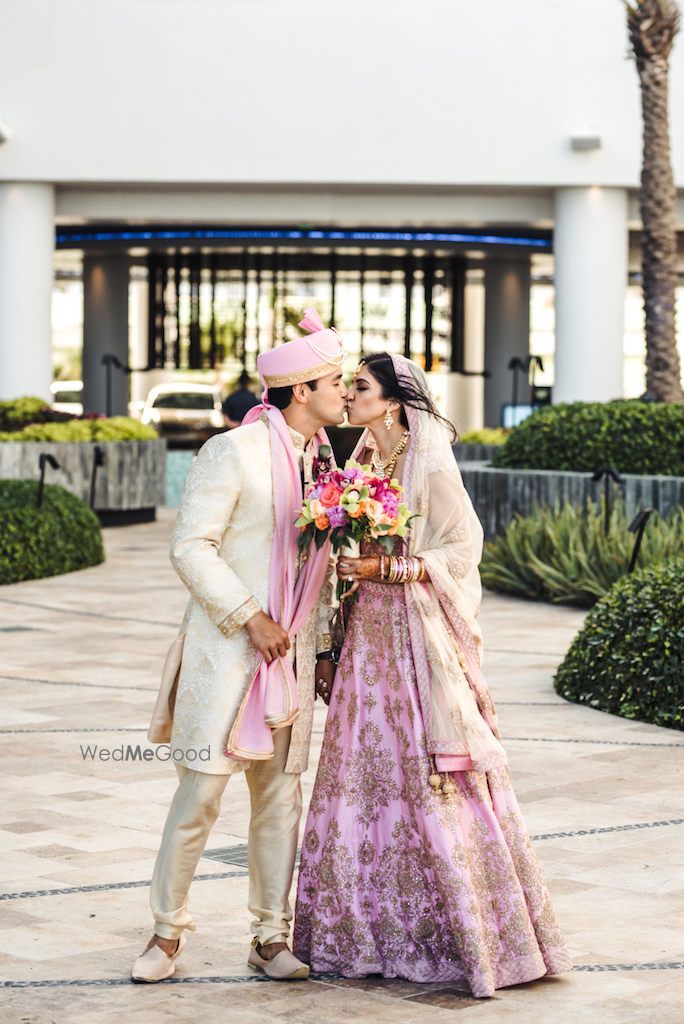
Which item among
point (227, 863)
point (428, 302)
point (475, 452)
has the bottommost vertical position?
point (227, 863)

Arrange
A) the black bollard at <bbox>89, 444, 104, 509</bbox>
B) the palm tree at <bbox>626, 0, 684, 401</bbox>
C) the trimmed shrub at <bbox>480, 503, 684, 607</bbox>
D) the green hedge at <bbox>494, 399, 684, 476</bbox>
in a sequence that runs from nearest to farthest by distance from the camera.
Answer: the trimmed shrub at <bbox>480, 503, 684, 607</bbox> → the green hedge at <bbox>494, 399, 684, 476</bbox> → the palm tree at <bbox>626, 0, 684, 401</bbox> → the black bollard at <bbox>89, 444, 104, 509</bbox>

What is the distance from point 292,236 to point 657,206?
13.1 meters

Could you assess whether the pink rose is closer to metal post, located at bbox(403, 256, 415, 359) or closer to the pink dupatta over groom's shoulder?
the pink dupatta over groom's shoulder

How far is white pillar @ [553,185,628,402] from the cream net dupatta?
21.0m

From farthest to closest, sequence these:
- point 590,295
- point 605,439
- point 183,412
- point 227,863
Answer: point 183,412 → point 590,295 → point 605,439 → point 227,863

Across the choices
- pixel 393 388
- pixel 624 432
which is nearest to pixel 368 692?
pixel 393 388

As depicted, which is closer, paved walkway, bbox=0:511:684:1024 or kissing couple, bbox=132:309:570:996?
paved walkway, bbox=0:511:684:1024

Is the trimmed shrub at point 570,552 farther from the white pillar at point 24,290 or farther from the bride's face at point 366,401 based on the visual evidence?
the white pillar at point 24,290

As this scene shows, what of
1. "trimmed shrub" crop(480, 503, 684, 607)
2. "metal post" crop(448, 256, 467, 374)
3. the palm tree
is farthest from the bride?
"metal post" crop(448, 256, 467, 374)

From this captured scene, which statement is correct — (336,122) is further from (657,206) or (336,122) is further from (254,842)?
(254,842)

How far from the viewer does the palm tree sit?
709 inches

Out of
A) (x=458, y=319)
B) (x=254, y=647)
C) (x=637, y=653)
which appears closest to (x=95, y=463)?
(x=637, y=653)

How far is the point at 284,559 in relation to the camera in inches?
192

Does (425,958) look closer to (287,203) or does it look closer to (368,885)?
(368,885)
